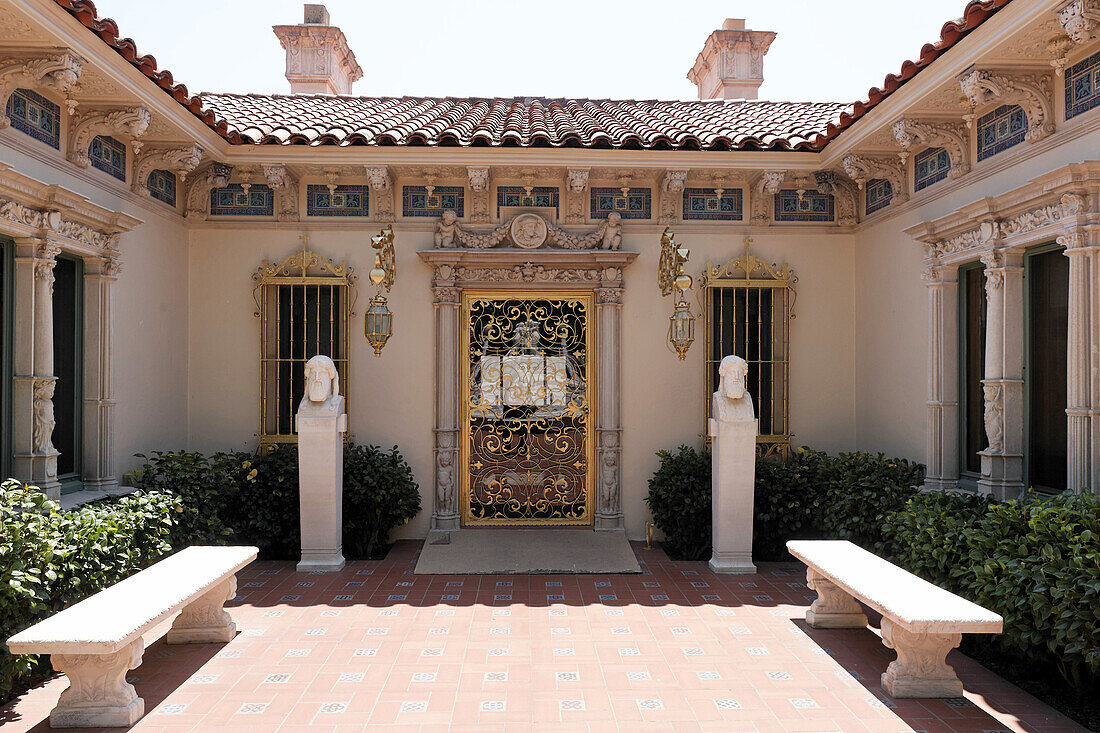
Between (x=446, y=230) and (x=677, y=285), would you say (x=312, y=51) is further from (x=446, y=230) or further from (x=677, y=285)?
(x=677, y=285)

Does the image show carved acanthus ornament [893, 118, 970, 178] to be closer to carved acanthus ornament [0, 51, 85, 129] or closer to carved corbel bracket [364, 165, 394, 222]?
carved corbel bracket [364, 165, 394, 222]

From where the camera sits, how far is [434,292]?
8250 millimetres

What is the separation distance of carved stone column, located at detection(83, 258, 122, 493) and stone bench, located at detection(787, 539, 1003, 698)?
6.07 metres

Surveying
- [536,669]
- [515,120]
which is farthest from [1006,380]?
[515,120]

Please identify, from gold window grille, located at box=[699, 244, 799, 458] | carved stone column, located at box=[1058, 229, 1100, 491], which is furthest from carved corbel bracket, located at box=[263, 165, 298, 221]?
carved stone column, located at box=[1058, 229, 1100, 491]

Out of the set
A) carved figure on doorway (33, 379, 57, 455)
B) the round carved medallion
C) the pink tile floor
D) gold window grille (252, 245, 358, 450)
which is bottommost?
the pink tile floor

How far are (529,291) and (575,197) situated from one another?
1181 millimetres

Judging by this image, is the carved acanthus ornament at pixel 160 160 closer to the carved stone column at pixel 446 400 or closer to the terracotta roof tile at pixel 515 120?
the terracotta roof tile at pixel 515 120

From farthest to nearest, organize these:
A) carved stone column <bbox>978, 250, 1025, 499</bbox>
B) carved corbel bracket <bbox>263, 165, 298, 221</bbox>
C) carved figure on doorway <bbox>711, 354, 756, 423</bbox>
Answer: carved corbel bracket <bbox>263, 165, 298, 221</bbox>, carved figure on doorway <bbox>711, 354, 756, 423</bbox>, carved stone column <bbox>978, 250, 1025, 499</bbox>

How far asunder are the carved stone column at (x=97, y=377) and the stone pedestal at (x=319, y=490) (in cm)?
163

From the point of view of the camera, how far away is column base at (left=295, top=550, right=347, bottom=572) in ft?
23.3

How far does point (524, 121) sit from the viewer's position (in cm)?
901

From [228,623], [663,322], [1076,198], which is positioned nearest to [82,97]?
[228,623]

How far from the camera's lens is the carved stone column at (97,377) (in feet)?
21.5
